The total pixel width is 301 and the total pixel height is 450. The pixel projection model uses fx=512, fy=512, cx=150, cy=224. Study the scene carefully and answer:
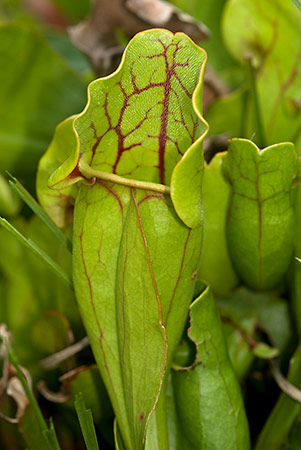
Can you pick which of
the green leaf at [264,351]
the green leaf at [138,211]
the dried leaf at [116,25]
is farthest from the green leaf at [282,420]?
the dried leaf at [116,25]

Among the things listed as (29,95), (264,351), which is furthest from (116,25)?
(264,351)

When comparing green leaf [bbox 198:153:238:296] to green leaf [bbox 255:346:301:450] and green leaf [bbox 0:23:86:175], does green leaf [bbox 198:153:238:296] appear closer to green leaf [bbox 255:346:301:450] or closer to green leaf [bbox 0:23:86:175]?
Answer: green leaf [bbox 255:346:301:450]

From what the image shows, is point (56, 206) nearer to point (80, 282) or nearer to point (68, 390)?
point (80, 282)

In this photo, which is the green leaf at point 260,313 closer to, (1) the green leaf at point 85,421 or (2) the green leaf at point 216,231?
(2) the green leaf at point 216,231

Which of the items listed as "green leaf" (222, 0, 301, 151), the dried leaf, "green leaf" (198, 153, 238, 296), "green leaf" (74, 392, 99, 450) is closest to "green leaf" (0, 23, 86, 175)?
the dried leaf

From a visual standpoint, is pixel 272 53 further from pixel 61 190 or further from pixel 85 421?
pixel 85 421

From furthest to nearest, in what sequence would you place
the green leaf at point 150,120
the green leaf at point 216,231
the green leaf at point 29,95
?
the green leaf at point 29,95 < the green leaf at point 216,231 < the green leaf at point 150,120
